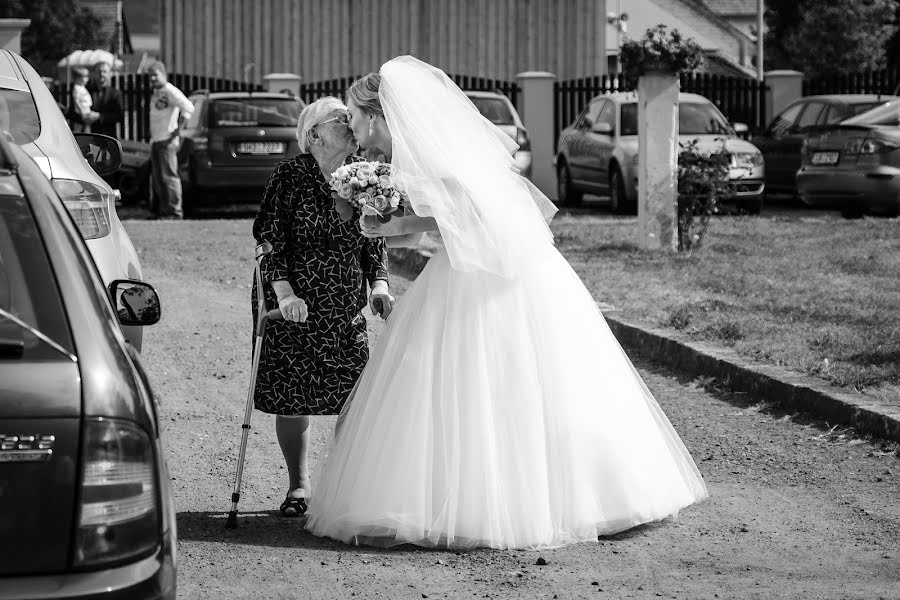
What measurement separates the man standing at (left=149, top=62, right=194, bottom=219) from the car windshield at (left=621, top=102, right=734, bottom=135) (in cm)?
584

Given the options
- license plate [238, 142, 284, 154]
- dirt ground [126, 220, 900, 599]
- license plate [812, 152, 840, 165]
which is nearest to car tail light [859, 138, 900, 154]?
license plate [812, 152, 840, 165]

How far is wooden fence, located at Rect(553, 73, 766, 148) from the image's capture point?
24.9m

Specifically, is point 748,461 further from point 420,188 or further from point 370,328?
point 370,328

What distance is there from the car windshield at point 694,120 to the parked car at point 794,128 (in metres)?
1.16

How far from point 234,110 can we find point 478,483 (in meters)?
13.7

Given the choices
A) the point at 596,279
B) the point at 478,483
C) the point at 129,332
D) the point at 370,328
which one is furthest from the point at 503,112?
the point at 478,483

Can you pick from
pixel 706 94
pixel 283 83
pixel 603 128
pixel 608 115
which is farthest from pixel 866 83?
pixel 283 83

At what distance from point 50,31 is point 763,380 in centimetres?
6690

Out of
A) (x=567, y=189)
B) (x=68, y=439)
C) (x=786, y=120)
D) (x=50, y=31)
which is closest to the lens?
(x=68, y=439)

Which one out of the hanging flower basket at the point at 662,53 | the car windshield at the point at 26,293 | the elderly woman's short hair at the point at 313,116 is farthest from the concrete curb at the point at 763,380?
the car windshield at the point at 26,293

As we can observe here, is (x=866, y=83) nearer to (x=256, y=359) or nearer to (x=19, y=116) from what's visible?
(x=19, y=116)

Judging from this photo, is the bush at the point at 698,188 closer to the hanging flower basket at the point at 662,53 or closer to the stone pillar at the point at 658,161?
the stone pillar at the point at 658,161

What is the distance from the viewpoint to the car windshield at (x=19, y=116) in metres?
6.18

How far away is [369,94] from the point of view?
210 inches
